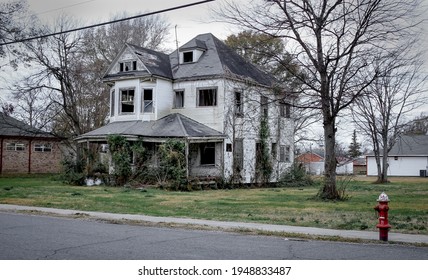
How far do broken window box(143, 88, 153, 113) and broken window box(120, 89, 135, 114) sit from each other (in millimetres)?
1066

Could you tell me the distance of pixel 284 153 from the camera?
120 ft

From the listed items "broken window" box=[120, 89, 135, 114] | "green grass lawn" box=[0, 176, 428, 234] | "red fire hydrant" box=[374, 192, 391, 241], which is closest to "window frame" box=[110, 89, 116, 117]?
"broken window" box=[120, 89, 135, 114]

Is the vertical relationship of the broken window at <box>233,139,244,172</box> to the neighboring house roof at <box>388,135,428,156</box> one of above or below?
below

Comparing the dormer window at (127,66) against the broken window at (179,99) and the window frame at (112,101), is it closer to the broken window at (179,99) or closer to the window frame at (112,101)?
the window frame at (112,101)

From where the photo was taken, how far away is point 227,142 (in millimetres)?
31297

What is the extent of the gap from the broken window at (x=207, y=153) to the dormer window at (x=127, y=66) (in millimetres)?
7100

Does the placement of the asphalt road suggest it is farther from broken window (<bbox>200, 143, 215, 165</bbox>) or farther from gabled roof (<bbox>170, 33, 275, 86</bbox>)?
gabled roof (<bbox>170, 33, 275, 86</bbox>)

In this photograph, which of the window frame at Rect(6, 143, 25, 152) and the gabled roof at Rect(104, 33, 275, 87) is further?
the window frame at Rect(6, 143, 25, 152)

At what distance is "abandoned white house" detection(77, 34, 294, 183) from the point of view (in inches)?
1216

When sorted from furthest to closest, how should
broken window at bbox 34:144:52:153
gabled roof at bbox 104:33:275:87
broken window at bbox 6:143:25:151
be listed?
1. broken window at bbox 34:144:52:153
2. broken window at bbox 6:143:25:151
3. gabled roof at bbox 104:33:275:87

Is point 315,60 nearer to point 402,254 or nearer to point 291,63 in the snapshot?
point 291,63

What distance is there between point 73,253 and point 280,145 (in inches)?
1118

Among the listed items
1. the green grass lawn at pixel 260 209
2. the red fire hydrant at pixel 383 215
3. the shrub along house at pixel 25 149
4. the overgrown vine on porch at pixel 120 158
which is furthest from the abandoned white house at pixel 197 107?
the red fire hydrant at pixel 383 215

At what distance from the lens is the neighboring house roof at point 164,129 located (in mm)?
29359
